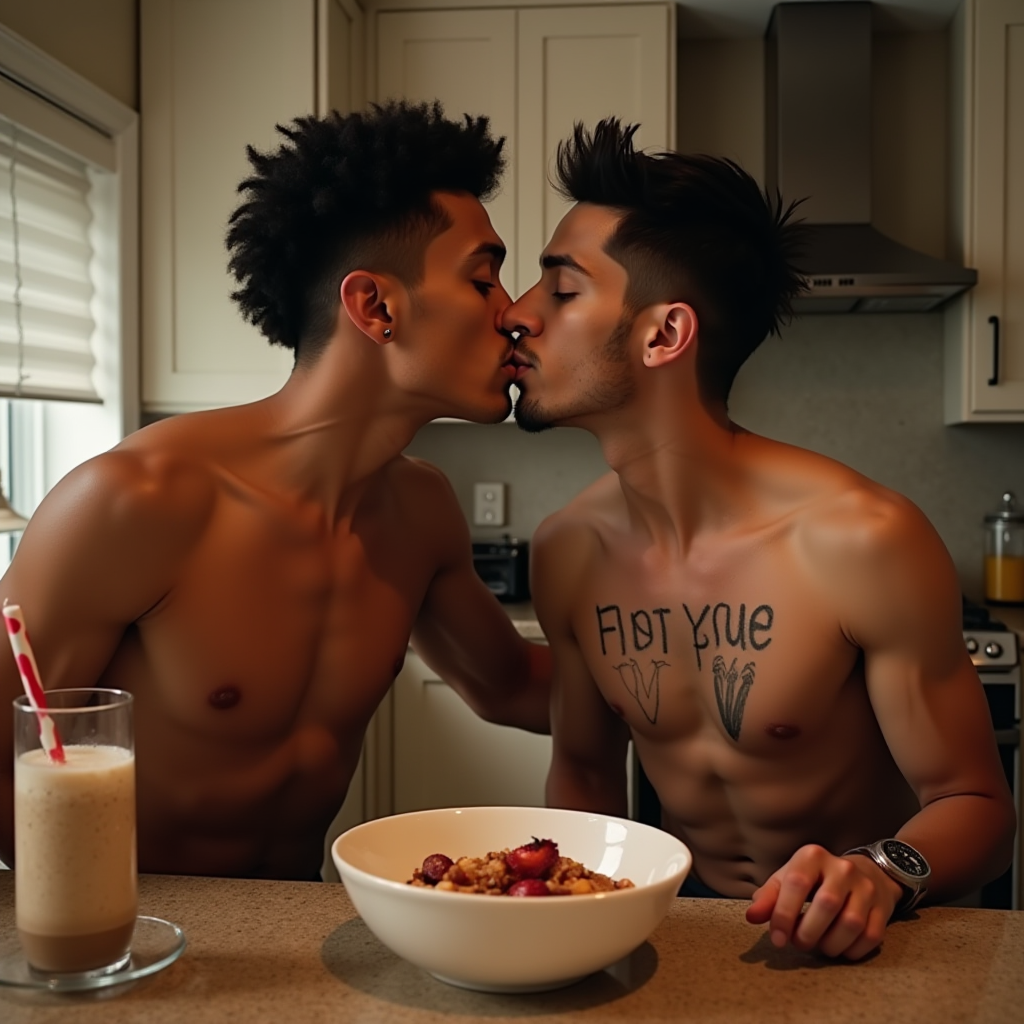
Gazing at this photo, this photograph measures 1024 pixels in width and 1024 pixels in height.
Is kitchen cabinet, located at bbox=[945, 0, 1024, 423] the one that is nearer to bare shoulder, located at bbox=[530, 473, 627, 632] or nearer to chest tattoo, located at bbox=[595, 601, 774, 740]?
Answer: bare shoulder, located at bbox=[530, 473, 627, 632]

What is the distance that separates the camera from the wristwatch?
1.14 meters

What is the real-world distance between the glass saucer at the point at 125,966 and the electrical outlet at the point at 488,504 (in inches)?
101

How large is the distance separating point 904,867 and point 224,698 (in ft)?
2.58

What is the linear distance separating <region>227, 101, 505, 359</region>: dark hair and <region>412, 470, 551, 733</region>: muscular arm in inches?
13.6

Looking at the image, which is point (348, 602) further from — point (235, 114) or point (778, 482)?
point (235, 114)

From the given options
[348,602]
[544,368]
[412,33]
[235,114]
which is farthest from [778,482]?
[412,33]

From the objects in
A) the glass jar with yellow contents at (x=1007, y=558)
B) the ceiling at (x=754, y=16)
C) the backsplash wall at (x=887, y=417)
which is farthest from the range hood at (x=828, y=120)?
the glass jar with yellow contents at (x=1007, y=558)

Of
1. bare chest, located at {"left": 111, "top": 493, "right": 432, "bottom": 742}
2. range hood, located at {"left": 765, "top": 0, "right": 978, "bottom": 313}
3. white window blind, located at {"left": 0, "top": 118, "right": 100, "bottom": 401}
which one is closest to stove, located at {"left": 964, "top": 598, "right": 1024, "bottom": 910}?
range hood, located at {"left": 765, "top": 0, "right": 978, "bottom": 313}

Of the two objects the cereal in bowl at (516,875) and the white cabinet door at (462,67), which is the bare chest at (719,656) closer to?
the cereal in bowl at (516,875)

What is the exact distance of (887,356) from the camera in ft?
11.5

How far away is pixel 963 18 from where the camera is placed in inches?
127

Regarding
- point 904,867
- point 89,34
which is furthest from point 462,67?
point 904,867

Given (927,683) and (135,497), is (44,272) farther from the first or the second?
(927,683)

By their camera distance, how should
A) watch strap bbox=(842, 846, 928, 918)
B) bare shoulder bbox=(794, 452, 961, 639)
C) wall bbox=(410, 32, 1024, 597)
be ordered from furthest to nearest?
wall bbox=(410, 32, 1024, 597) < bare shoulder bbox=(794, 452, 961, 639) < watch strap bbox=(842, 846, 928, 918)
